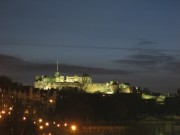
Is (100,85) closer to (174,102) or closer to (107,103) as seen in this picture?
(174,102)

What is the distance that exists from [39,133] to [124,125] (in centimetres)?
3932

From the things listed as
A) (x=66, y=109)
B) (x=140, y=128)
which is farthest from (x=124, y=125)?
(x=66, y=109)

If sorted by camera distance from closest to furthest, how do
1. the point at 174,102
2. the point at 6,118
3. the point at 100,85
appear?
1. the point at 6,118
2. the point at 174,102
3. the point at 100,85

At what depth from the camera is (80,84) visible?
497ft

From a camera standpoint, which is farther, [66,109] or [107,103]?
[107,103]

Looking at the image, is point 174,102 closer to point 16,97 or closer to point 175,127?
point 175,127

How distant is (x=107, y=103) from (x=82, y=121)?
1020 inches

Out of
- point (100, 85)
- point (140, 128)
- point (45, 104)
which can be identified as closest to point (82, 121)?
point (45, 104)

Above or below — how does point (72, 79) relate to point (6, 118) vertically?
above

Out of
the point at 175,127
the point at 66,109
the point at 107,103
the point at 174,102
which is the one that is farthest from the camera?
the point at 174,102

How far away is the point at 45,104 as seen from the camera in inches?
2403

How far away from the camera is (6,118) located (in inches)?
1501

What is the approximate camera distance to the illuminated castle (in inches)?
5719

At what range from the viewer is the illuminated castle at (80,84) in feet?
477
